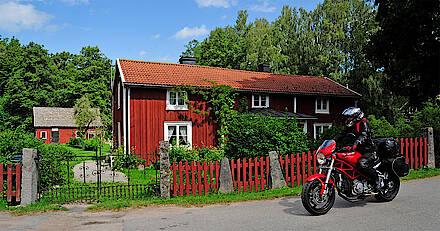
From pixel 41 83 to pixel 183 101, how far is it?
37.4 m

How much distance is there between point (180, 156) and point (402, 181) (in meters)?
9.78

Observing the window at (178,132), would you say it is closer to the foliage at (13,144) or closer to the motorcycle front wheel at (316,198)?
the foliage at (13,144)

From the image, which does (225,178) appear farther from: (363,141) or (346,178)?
(363,141)

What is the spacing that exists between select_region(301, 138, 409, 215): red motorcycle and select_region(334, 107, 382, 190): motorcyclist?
0.12 m

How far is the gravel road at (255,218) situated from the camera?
19.9ft

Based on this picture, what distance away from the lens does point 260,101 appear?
21969mm

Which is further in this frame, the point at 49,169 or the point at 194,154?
the point at 194,154

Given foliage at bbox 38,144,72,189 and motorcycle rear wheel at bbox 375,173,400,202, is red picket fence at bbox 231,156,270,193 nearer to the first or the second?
motorcycle rear wheel at bbox 375,173,400,202

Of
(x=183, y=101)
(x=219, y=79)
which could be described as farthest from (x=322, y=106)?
(x=183, y=101)

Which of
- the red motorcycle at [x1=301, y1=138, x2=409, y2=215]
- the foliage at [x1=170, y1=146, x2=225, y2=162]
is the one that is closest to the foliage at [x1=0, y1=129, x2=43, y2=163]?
the foliage at [x1=170, y1=146, x2=225, y2=162]

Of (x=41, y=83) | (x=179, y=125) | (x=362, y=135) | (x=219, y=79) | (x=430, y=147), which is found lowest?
(x=430, y=147)

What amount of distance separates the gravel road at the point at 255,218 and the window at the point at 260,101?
13857 mm

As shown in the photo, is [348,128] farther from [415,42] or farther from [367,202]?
[415,42]

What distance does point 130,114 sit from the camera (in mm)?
17859
